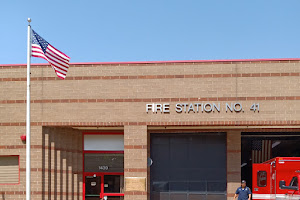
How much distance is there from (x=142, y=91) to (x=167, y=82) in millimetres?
1081

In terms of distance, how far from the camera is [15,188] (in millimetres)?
20609

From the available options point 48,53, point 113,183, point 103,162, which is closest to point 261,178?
point 113,183

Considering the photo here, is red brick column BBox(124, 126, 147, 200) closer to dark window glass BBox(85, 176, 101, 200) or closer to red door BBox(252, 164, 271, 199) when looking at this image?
dark window glass BBox(85, 176, 101, 200)

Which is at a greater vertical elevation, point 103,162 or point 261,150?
point 261,150

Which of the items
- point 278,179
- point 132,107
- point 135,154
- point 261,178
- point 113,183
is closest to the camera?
point 278,179

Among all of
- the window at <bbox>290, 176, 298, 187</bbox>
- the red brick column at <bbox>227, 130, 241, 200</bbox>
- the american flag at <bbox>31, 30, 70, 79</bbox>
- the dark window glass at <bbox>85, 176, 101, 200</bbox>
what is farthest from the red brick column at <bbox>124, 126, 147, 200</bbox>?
the window at <bbox>290, 176, 298, 187</bbox>

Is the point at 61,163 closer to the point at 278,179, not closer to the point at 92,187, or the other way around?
the point at 92,187

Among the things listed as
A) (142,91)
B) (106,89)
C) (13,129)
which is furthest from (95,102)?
(13,129)

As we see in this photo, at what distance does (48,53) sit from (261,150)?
446 inches

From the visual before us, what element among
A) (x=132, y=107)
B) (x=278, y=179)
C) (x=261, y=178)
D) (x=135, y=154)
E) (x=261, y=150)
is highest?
(x=132, y=107)

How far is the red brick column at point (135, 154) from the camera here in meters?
20.5

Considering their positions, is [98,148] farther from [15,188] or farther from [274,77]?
[274,77]

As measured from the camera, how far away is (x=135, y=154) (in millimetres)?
20547

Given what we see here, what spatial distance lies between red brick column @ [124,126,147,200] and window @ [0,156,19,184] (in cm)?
451
